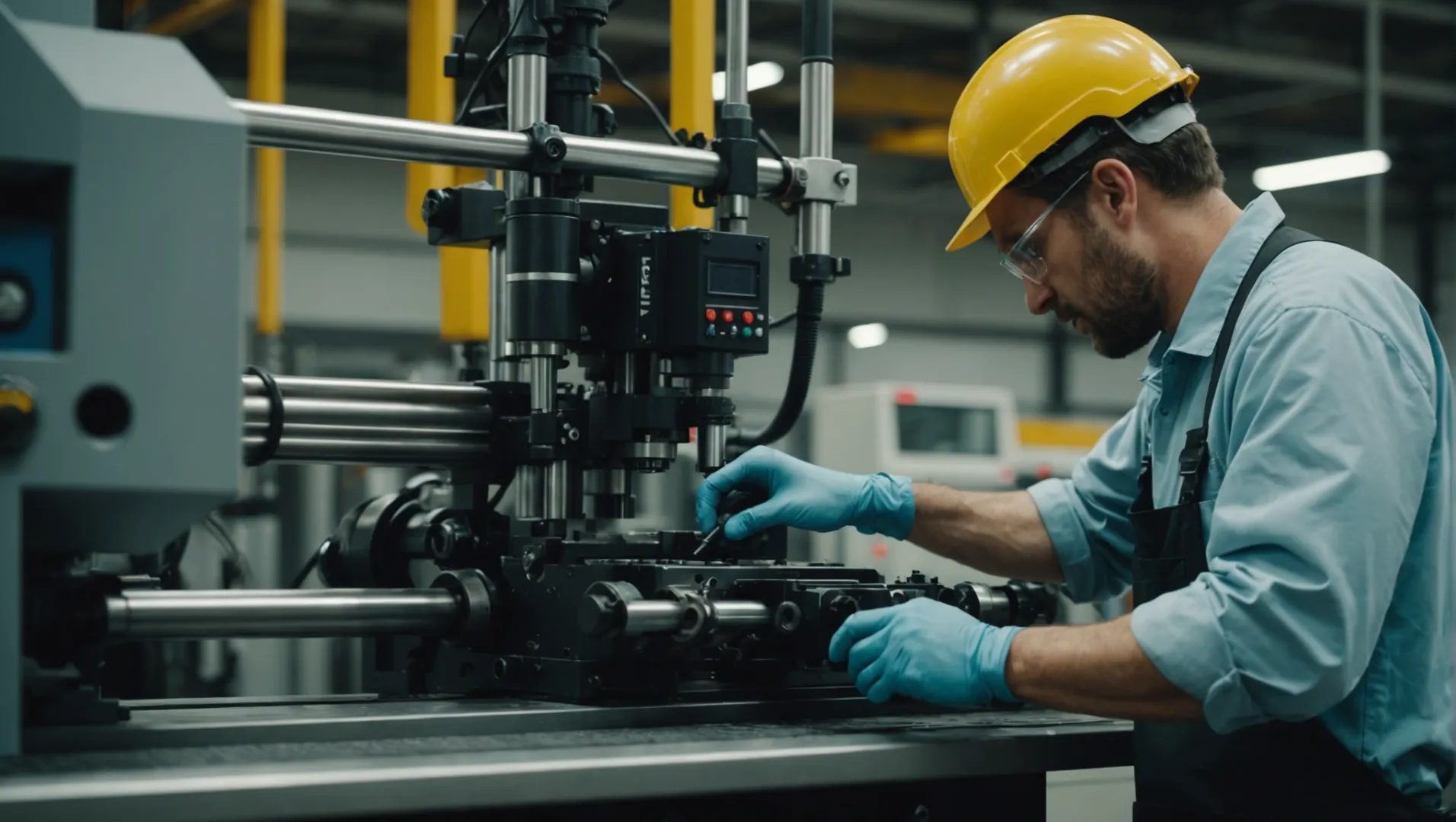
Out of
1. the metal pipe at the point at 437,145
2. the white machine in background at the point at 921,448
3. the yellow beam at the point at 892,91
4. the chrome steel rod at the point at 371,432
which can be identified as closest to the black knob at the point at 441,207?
the metal pipe at the point at 437,145

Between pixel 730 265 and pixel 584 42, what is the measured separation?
1.16 feet

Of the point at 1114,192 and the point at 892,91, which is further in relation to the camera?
the point at 892,91

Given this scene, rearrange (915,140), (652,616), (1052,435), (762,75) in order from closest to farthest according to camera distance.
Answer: (652,616), (1052,435), (762,75), (915,140)

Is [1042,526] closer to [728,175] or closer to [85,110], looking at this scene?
[728,175]

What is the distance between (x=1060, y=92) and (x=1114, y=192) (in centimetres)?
13

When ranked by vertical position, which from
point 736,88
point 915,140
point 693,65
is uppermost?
point 915,140

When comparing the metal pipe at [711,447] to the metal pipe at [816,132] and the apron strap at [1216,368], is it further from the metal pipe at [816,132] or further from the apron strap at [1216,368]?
the apron strap at [1216,368]

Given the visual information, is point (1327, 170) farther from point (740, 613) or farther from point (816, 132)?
point (740, 613)

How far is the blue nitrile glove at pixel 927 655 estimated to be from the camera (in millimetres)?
1481

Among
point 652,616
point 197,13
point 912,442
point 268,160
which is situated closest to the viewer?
point 652,616

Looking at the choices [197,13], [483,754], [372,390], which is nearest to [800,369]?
[372,390]

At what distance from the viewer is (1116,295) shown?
1.73 m

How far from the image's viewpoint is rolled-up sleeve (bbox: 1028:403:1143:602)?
1956 mm

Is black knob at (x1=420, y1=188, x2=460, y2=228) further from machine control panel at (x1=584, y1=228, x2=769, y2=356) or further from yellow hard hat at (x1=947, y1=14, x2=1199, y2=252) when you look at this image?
yellow hard hat at (x1=947, y1=14, x2=1199, y2=252)
